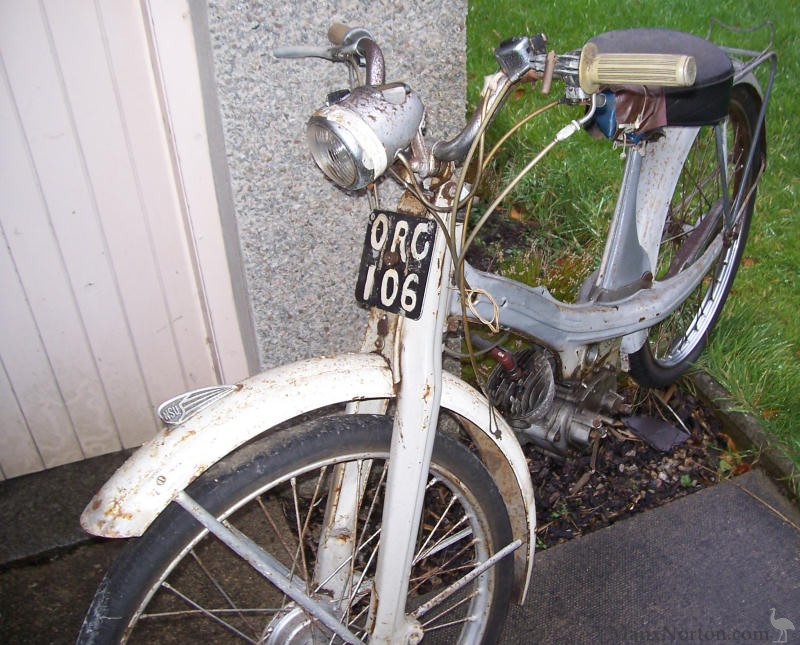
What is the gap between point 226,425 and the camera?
1.31m

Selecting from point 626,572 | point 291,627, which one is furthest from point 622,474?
point 291,627

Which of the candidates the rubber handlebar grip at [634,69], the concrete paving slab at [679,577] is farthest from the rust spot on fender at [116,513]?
the concrete paving slab at [679,577]

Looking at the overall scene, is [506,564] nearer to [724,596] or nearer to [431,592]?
[431,592]

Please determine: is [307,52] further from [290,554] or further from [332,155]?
[290,554]

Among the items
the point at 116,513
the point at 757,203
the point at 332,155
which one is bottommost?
the point at 757,203

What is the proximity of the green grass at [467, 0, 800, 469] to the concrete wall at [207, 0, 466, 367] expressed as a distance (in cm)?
102

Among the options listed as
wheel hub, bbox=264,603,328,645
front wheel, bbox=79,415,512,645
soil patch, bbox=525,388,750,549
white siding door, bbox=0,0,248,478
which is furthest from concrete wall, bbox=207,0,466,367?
soil patch, bbox=525,388,750,549

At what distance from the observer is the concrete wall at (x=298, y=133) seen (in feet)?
5.80

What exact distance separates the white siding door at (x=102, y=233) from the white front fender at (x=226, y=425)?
947 millimetres

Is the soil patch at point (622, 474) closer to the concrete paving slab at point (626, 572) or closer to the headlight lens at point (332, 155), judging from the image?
the concrete paving slab at point (626, 572)

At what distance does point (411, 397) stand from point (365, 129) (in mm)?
551

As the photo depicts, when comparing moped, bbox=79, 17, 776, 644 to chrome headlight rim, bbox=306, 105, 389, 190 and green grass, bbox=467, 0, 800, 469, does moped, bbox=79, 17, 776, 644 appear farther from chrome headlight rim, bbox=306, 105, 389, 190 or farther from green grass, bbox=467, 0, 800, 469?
green grass, bbox=467, 0, 800, 469

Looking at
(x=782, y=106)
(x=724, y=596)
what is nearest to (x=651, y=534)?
(x=724, y=596)

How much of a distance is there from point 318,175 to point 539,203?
1.84 meters
